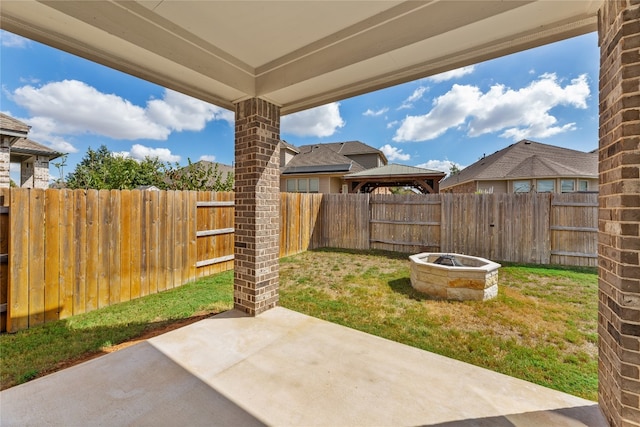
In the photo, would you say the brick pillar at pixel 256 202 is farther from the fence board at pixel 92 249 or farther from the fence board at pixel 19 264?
the fence board at pixel 19 264

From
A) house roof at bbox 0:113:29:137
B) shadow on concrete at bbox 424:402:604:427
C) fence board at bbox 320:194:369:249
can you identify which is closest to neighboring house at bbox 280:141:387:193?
fence board at bbox 320:194:369:249

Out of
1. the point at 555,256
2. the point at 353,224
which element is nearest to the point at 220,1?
the point at 353,224

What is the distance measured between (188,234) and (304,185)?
11809 mm

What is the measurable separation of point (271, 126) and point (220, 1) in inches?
63.6

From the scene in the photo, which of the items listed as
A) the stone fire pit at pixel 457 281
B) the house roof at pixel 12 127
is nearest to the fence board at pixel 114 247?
the stone fire pit at pixel 457 281

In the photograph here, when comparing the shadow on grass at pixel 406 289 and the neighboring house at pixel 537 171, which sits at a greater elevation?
the neighboring house at pixel 537 171

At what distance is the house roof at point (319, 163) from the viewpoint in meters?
16.3

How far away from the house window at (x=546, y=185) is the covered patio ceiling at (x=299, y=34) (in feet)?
44.8

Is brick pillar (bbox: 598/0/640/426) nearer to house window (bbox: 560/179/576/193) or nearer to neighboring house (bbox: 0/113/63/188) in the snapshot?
neighboring house (bbox: 0/113/63/188)

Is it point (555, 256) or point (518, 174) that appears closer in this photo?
point (555, 256)

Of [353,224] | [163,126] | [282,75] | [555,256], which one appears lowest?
[555,256]

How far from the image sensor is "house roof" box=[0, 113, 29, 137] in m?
6.95

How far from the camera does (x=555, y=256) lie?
675 centimetres

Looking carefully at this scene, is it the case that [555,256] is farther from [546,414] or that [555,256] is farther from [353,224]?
[546,414]
